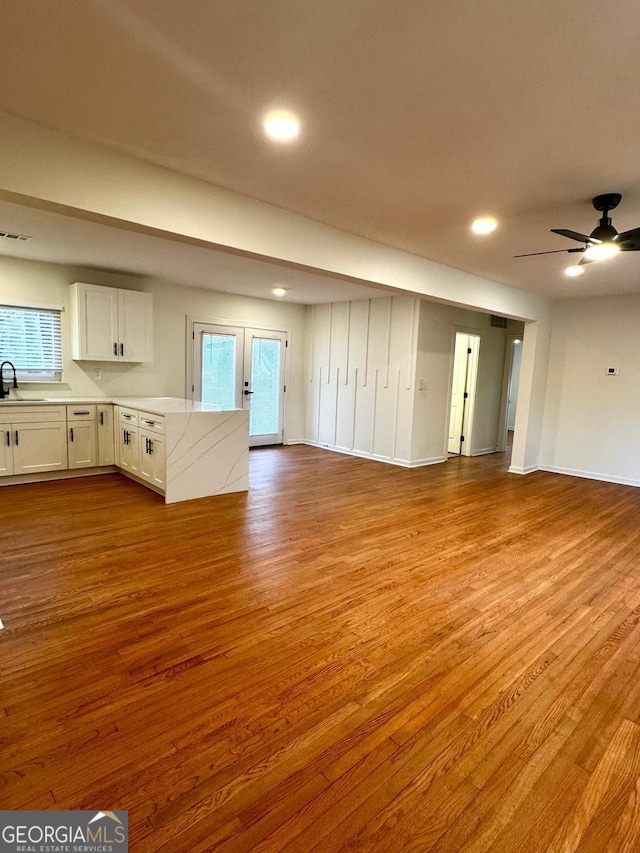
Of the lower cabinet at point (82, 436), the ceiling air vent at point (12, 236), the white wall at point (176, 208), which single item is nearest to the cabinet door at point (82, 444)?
the lower cabinet at point (82, 436)

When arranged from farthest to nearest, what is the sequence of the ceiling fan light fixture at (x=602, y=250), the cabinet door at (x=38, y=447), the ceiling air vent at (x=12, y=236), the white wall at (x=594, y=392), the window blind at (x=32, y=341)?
the white wall at (x=594, y=392) → the window blind at (x=32, y=341) → the cabinet door at (x=38, y=447) → the ceiling air vent at (x=12, y=236) → the ceiling fan light fixture at (x=602, y=250)

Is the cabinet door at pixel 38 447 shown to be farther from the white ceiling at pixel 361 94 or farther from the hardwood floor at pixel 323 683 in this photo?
the white ceiling at pixel 361 94

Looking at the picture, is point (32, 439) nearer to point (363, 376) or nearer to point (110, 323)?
point (110, 323)

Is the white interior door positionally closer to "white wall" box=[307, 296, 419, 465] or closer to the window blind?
"white wall" box=[307, 296, 419, 465]

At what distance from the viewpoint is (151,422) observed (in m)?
4.75

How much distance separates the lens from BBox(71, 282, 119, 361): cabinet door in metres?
5.48

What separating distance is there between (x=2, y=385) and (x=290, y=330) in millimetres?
4469

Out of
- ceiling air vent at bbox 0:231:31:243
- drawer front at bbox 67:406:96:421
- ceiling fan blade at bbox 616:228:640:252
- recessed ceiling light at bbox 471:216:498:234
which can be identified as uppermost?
recessed ceiling light at bbox 471:216:498:234

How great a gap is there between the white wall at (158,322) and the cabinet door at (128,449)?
Answer: 3.09 feet

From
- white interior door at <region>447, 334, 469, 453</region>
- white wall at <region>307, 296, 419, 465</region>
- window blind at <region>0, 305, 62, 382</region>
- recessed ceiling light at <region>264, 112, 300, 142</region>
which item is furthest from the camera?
white interior door at <region>447, 334, 469, 453</region>

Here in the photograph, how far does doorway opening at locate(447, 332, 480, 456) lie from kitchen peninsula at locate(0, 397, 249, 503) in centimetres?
430

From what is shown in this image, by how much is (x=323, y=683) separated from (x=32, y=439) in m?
4.65

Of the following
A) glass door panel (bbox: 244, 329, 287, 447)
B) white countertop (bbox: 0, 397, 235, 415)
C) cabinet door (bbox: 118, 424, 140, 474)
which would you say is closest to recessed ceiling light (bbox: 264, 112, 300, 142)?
white countertop (bbox: 0, 397, 235, 415)

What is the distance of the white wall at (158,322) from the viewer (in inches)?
214
